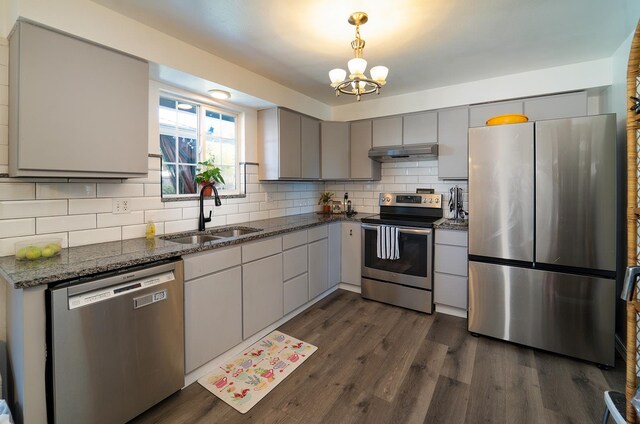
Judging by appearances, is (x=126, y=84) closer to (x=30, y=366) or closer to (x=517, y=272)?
(x=30, y=366)

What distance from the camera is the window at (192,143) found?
2.51m

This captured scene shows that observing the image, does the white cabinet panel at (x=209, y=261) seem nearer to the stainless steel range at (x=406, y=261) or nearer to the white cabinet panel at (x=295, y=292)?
the white cabinet panel at (x=295, y=292)

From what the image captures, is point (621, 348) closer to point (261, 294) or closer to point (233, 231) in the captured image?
point (261, 294)

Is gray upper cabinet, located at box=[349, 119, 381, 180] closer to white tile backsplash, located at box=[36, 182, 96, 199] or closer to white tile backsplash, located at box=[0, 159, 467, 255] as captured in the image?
white tile backsplash, located at box=[0, 159, 467, 255]

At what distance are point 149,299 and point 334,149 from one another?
2.80 meters

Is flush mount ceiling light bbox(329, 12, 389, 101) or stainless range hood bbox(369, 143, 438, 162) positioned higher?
flush mount ceiling light bbox(329, 12, 389, 101)

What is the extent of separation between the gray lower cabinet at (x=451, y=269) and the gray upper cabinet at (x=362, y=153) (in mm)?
1227

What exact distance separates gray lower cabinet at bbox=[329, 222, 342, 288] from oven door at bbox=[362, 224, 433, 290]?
1.14ft

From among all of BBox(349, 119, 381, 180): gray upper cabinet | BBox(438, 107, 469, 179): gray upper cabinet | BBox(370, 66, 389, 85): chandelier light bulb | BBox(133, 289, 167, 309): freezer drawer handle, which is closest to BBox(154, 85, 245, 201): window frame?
BBox(133, 289, 167, 309): freezer drawer handle

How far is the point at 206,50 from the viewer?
2.39 metres

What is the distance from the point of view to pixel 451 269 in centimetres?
292

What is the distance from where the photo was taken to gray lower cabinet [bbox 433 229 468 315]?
285 cm

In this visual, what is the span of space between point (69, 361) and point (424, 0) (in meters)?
2.71

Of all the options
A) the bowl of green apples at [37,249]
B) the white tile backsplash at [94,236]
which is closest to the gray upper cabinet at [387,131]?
the white tile backsplash at [94,236]
